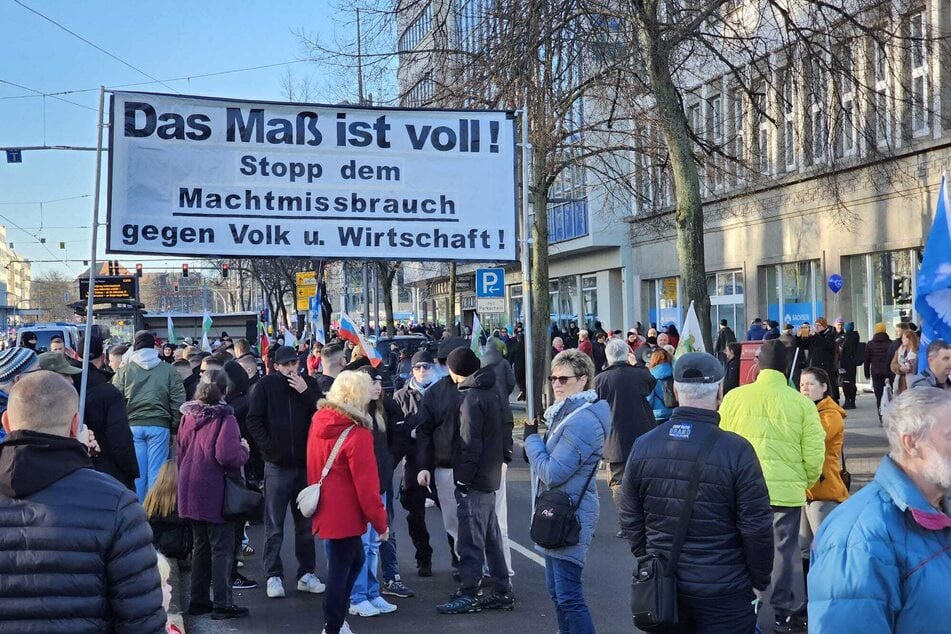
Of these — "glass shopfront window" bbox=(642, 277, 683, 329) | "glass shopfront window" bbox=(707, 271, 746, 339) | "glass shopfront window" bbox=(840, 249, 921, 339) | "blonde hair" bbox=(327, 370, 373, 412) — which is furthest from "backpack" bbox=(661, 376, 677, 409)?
"glass shopfront window" bbox=(642, 277, 683, 329)

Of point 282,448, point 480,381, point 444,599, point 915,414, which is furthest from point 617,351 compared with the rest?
point 915,414

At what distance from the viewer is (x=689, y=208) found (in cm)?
1488

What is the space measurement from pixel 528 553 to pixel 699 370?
5314mm

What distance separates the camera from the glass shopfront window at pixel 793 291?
26141 millimetres

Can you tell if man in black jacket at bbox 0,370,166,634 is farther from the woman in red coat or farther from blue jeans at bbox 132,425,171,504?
blue jeans at bbox 132,425,171,504

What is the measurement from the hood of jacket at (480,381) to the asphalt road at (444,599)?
1.61 metres

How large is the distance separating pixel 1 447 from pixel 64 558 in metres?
0.42

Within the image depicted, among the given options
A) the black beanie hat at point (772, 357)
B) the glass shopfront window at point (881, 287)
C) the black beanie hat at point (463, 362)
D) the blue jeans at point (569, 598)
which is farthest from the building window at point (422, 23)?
the glass shopfront window at point (881, 287)

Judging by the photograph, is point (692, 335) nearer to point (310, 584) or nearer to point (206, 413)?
point (310, 584)

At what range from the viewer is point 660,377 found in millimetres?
12406

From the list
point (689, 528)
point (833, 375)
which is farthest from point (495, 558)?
point (833, 375)

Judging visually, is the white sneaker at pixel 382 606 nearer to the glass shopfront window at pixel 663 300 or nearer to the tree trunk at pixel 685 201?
the tree trunk at pixel 685 201

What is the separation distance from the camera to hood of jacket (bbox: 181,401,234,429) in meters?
7.69

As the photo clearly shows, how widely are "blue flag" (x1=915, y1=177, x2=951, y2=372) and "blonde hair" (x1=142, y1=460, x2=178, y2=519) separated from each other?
5.03m
